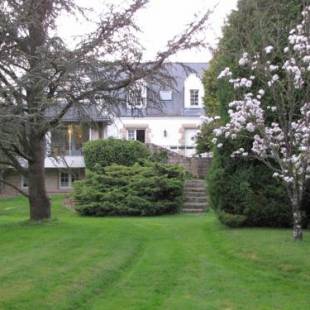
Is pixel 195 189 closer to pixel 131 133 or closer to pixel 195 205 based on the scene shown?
pixel 195 205

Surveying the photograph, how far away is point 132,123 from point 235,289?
31.5 metres

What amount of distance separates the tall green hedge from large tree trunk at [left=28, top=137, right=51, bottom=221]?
4944mm

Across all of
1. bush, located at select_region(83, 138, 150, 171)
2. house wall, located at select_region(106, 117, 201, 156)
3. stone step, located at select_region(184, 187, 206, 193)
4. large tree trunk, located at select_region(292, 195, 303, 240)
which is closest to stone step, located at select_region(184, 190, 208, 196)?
stone step, located at select_region(184, 187, 206, 193)

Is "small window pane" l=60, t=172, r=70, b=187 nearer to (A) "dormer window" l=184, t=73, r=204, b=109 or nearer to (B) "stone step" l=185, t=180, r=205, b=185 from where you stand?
(A) "dormer window" l=184, t=73, r=204, b=109

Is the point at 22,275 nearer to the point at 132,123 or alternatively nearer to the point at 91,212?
the point at 91,212

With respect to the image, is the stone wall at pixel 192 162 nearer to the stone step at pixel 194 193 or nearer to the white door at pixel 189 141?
the stone step at pixel 194 193

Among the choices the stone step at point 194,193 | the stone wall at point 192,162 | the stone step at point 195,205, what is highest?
the stone wall at point 192,162

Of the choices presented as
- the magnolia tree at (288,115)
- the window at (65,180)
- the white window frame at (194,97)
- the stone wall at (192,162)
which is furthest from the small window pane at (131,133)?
the magnolia tree at (288,115)

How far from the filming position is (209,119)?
43.1 ft

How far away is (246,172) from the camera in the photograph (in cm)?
1498

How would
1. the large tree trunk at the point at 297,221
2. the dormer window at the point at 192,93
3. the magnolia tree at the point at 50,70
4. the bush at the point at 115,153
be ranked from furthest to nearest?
the dormer window at the point at 192,93 < the bush at the point at 115,153 < the large tree trunk at the point at 297,221 < the magnolia tree at the point at 50,70

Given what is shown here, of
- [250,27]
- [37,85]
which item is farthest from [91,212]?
[37,85]

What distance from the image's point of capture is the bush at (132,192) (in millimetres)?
22672

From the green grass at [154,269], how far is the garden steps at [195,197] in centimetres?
810
